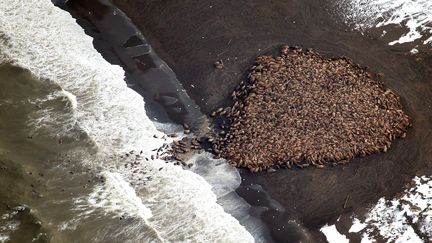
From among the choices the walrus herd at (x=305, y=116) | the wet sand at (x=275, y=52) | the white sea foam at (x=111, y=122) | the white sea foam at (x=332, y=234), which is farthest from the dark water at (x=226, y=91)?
the white sea foam at (x=111, y=122)

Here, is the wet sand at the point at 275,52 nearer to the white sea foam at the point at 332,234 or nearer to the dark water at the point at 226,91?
the dark water at the point at 226,91

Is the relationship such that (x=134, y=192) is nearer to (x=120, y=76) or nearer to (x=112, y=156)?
(x=112, y=156)

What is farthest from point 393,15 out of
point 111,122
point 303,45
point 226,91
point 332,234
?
point 111,122

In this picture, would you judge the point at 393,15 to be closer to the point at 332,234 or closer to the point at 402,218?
the point at 402,218

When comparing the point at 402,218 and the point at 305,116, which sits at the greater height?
the point at 305,116

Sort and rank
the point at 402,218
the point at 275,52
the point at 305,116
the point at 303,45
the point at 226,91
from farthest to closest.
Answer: the point at 303,45 < the point at 275,52 < the point at 226,91 < the point at 305,116 < the point at 402,218

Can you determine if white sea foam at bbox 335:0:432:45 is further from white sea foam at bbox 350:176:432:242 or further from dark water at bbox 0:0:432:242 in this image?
white sea foam at bbox 350:176:432:242
